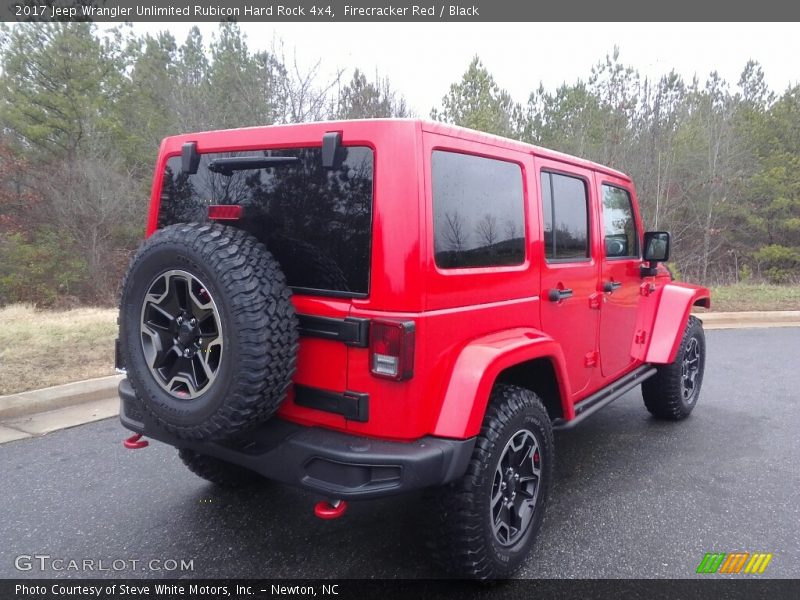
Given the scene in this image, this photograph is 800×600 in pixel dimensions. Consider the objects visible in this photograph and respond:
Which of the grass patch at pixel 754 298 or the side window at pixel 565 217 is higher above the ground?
the side window at pixel 565 217

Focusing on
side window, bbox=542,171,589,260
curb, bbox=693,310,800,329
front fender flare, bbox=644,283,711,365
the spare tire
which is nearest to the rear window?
the spare tire

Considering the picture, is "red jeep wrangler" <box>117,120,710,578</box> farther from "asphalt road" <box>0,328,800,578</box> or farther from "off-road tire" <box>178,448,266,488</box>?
"off-road tire" <box>178,448,266,488</box>

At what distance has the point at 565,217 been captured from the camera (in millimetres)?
3145

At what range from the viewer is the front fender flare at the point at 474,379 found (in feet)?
7.06

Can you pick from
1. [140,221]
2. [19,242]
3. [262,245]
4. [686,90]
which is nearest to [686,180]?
[686,90]

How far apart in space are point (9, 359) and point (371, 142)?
4.88 meters

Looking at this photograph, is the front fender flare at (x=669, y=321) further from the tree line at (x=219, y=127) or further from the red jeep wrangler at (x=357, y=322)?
the tree line at (x=219, y=127)

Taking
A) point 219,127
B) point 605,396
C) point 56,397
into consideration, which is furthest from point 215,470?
point 219,127

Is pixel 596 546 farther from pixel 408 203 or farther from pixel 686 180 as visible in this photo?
pixel 686 180

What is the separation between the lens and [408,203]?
6.84ft

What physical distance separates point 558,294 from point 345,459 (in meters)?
1.51

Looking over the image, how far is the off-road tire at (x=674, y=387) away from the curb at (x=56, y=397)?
4.62 metres

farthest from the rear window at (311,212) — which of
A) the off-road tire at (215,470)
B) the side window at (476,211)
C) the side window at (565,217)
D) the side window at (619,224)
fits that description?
the side window at (619,224)

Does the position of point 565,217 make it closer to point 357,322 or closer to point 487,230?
point 487,230
